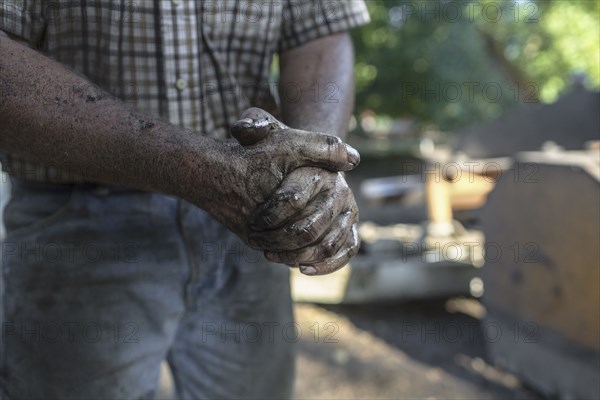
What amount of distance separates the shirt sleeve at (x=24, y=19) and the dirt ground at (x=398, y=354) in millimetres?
2761

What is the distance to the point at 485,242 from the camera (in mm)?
3746

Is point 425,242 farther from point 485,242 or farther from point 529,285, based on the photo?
point 529,285

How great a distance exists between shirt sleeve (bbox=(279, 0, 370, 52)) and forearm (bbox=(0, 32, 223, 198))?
73 cm

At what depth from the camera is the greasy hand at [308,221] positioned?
4.12 ft

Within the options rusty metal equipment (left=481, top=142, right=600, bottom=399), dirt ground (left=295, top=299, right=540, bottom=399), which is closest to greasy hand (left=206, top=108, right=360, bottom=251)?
rusty metal equipment (left=481, top=142, right=600, bottom=399)

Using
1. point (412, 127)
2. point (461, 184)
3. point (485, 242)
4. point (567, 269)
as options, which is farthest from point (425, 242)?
point (412, 127)

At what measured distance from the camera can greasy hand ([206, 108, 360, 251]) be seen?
1275 millimetres

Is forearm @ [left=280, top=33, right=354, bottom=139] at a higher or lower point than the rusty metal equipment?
higher

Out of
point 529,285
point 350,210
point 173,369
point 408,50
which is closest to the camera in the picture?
point 350,210

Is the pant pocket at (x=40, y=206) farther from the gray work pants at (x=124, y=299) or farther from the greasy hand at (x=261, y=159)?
the greasy hand at (x=261, y=159)

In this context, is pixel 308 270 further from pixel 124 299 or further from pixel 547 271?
pixel 547 271

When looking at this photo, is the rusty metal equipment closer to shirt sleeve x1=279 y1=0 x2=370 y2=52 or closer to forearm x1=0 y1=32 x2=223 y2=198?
shirt sleeve x1=279 y1=0 x2=370 y2=52

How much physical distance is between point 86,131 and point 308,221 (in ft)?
1.62

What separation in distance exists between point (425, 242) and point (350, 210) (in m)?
3.78
